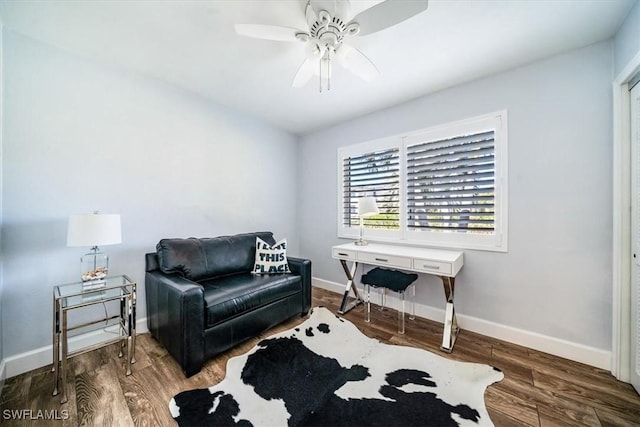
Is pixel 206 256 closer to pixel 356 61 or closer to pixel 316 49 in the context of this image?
pixel 316 49

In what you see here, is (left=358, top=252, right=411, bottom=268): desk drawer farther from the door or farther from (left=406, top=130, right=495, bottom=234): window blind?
the door

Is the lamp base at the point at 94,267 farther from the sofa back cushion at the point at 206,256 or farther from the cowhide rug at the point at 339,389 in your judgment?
the cowhide rug at the point at 339,389

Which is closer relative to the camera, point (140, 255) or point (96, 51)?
point (96, 51)

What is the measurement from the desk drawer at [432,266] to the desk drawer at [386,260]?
77mm

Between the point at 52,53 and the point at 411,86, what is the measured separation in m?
3.16

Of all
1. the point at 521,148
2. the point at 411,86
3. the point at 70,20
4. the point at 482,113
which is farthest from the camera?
the point at 411,86

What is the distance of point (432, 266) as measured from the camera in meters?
2.15

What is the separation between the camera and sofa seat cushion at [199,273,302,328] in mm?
1882

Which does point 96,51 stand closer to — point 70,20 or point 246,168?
point 70,20

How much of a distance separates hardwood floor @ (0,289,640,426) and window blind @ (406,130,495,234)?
1133mm

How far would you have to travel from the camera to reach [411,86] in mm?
2441

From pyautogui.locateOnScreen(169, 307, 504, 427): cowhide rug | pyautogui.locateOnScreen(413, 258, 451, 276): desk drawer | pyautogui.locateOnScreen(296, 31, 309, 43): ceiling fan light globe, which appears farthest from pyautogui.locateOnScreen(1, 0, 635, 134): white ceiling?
pyautogui.locateOnScreen(169, 307, 504, 427): cowhide rug

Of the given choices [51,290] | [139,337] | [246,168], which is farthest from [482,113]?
[51,290]

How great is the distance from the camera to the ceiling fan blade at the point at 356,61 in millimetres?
1578
